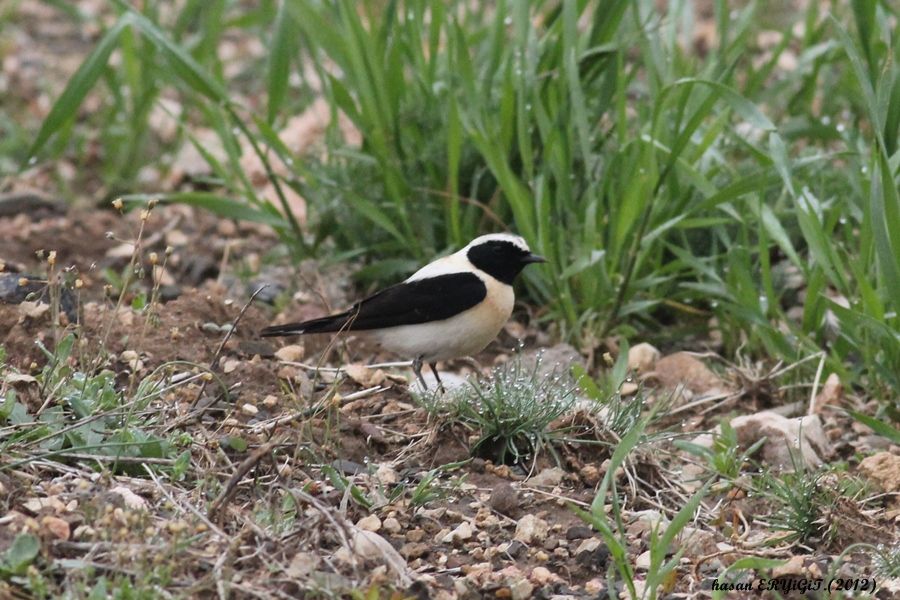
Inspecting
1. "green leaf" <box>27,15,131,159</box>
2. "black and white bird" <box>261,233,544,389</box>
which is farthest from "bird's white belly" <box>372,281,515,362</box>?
"green leaf" <box>27,15,131,159</box>

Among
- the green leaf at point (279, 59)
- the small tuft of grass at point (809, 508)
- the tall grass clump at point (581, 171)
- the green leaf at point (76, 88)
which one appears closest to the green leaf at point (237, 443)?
the small tuft of grass at point (809, 508)

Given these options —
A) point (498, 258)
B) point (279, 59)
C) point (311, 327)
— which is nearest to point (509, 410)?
point (311, 327)

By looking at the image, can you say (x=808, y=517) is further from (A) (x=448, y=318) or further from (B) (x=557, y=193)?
(B) (x=557, y=193)

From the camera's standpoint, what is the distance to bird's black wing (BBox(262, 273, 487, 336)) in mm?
5113

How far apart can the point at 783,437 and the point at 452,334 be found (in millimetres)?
1249

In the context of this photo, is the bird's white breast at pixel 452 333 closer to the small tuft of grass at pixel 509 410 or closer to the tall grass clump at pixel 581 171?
the tall grass clump at pixel 581 171

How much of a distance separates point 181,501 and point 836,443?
2.52 metres

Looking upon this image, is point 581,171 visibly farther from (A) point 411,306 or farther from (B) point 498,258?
(A) point 411,306

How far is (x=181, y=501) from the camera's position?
362 centimetres

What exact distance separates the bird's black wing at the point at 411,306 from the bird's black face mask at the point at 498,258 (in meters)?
0.16

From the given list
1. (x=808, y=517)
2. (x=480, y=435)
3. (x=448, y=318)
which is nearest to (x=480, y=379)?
(x=480, y=435)

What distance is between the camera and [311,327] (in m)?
5.05

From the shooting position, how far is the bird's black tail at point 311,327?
198 inches

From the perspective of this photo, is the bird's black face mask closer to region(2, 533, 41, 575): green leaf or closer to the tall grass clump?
the tall grass clump
